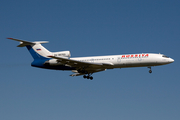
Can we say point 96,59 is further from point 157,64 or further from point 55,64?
point 157,64

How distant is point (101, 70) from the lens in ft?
144

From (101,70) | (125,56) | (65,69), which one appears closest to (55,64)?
(65,69)

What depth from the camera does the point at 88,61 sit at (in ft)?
137

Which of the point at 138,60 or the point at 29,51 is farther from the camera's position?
the point at 29,51

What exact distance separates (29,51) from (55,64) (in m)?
5.61

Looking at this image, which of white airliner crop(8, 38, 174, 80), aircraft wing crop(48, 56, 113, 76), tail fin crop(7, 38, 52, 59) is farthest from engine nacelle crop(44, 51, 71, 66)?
tail fin crop(7, 38, 52, 59)

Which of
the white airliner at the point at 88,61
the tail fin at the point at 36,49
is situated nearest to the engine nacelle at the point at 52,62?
the white airliner at the point at 88,61

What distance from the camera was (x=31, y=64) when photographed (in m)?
42.6

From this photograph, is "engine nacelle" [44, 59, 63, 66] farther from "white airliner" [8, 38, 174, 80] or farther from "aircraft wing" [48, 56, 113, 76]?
"aircraft wing" [48, 56, 113, 76]

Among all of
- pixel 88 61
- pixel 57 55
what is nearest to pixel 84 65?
pixel 88 61

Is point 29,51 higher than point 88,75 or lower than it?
higher

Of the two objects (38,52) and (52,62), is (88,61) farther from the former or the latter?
(38,52)

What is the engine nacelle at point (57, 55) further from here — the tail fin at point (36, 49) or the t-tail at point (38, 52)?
the tail fin at point (36, 49)

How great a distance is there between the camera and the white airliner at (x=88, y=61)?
39.6 meters
